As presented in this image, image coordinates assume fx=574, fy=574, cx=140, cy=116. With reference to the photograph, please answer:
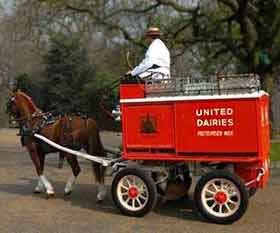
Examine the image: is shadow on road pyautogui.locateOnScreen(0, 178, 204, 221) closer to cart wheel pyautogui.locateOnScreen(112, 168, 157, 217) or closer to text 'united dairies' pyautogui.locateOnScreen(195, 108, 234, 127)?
cart wheel pyautogui.locateOnScreen(112, 168, 157, 217)

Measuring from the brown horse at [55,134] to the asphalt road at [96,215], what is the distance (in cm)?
36

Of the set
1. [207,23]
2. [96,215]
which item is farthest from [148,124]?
[207,23]

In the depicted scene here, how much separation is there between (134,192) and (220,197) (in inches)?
49.3

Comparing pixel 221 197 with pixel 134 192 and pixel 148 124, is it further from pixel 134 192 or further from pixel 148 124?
pixel 148 124

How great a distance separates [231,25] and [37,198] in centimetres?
1189

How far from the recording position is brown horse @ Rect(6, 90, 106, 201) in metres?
9.72

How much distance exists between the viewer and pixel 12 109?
412 inches

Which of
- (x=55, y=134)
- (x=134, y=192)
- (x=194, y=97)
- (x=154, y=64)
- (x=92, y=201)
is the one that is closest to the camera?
(x=194, y=97)

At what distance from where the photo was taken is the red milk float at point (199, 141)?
298 inches

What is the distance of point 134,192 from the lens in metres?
8.17

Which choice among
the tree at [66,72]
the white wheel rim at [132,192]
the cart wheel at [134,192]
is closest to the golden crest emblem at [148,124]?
the cart wheel at [134,192]

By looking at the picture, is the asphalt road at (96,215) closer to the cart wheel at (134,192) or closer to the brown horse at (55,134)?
the cart wheel at (134,192)

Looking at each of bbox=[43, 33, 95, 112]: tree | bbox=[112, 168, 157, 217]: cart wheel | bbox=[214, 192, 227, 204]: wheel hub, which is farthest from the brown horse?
bbox=[43, 33, 95, 112]: tree

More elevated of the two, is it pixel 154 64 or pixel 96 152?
pixel 154 64
